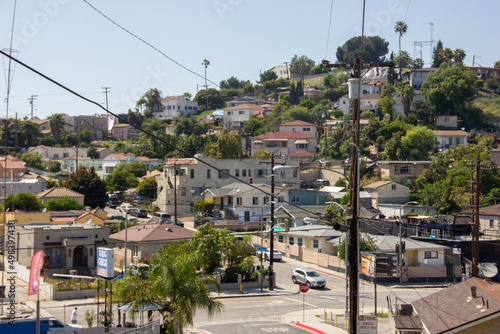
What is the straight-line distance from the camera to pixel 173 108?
146375 millimetres

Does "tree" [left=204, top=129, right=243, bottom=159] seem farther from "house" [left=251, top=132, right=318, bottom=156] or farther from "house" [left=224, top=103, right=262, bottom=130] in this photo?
"house" [left=224, top=103, right=262, bottom=130]

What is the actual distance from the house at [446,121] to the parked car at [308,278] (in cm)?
7356

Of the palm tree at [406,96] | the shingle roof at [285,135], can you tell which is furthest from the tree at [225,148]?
the palm tree at [406,96]

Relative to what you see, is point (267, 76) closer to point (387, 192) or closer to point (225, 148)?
point (225, 148)

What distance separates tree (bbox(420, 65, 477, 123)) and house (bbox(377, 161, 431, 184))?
96.8 feet

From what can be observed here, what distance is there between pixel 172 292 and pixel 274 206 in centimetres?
4664

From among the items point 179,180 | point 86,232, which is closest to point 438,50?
point 179,180

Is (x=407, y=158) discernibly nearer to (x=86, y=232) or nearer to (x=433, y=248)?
(x=433, y=248)

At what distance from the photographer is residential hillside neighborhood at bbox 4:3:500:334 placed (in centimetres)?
2431

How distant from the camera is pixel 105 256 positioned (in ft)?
107

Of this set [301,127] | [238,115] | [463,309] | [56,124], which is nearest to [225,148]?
[301,127]

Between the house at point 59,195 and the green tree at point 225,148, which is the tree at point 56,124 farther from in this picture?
the house at point 59,195

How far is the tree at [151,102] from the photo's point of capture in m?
146

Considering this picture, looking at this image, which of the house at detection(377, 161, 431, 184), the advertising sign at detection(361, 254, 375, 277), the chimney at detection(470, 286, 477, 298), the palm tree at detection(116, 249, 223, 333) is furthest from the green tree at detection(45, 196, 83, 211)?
the chimney at detection(470, 286, 477, 298)
